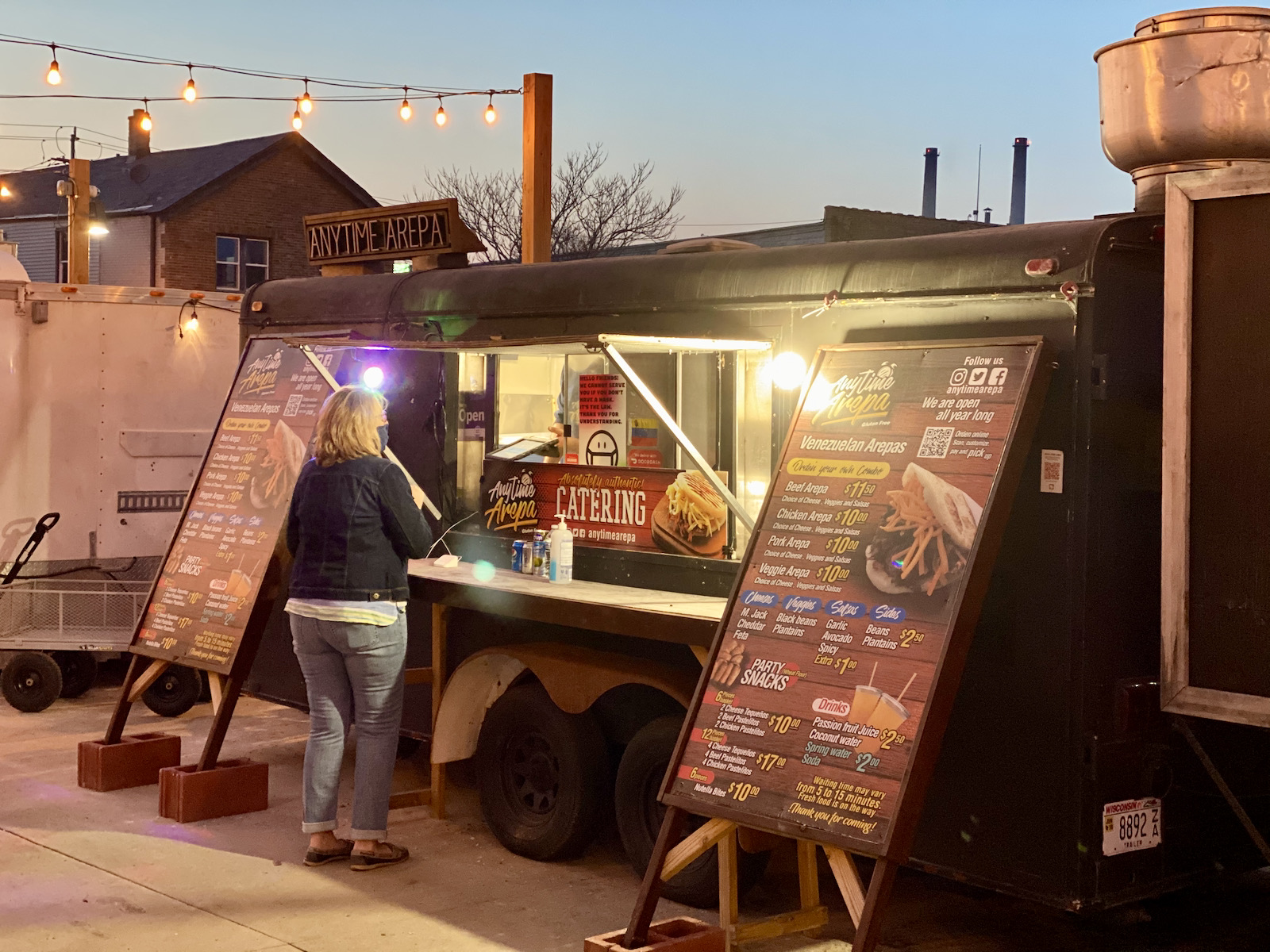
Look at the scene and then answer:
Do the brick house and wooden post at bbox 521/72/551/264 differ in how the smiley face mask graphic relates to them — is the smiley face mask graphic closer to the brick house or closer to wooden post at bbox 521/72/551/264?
wooden post at bbox 521/72/551/264

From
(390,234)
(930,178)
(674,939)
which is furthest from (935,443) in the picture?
(930,178)

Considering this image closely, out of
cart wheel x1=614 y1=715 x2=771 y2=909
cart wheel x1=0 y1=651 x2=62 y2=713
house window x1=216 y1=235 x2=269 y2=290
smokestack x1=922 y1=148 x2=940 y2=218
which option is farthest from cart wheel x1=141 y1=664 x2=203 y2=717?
smokestack x1=922 y1=148 x2=940 y2=218

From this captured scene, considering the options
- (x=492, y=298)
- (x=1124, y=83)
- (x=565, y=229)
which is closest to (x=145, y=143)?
(x=565, y=229)

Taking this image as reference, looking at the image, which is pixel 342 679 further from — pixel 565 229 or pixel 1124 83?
pixel 565 229

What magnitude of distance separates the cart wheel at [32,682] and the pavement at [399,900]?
2838mm

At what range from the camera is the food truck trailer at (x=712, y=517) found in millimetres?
5094

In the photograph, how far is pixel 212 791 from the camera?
7.55 meters

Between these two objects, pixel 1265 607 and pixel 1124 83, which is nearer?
pixel 1265 607

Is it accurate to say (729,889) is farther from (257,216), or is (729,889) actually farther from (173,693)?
(257,216)

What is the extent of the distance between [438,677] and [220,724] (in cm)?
113

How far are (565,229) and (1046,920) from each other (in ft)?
135

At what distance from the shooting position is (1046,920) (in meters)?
6.19

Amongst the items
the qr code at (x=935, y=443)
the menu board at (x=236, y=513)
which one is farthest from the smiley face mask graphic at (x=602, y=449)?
the qr code at (x=935, y=443)

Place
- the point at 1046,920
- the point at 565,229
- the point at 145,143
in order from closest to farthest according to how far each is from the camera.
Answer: the point at 1046,920 < the point at 145,143 < the point at 565,229
